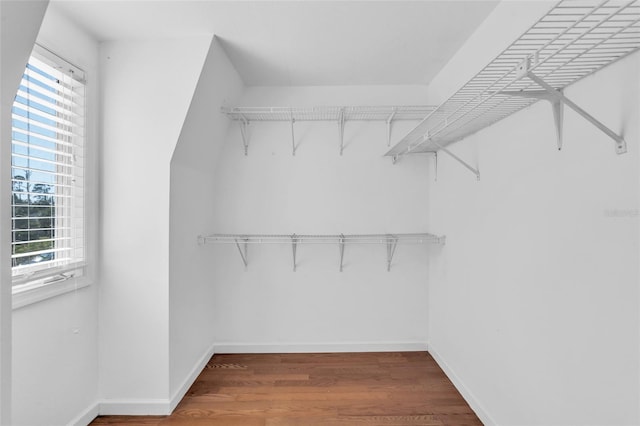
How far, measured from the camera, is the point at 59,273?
5.31 feet

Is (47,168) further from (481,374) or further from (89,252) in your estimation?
(481,374)

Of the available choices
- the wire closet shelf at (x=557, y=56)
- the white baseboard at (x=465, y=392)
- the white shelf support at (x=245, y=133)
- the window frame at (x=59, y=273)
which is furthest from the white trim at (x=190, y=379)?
the wire closet shelf at (x=557, y=56)

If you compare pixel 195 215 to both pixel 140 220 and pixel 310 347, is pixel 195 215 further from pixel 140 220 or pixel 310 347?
pixel 310 347

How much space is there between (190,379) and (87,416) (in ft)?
1.88

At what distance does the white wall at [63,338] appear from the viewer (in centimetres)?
142

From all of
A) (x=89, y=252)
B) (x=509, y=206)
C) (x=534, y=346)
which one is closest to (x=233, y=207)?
(x=89, y=252)

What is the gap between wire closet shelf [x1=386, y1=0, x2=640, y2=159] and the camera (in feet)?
2.67

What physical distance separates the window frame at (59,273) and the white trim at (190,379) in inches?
34.6

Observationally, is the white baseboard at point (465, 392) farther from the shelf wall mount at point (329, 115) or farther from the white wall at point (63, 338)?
the white wall at point (63, 338)

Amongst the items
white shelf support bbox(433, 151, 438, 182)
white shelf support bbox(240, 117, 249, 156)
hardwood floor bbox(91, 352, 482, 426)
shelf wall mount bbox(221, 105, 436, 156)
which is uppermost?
shelf wall mount bbox(221, 105, 436, 156)

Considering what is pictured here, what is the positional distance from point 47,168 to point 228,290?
1514 mm

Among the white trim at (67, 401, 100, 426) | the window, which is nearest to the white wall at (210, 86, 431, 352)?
the white trim at (67, 401, 100, 426)

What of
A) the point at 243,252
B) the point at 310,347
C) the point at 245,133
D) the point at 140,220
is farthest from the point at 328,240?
the point at 140,220

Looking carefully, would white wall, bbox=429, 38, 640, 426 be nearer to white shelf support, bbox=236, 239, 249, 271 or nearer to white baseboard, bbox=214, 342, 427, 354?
white baseboard, bbox=214, 342, 427, 354
